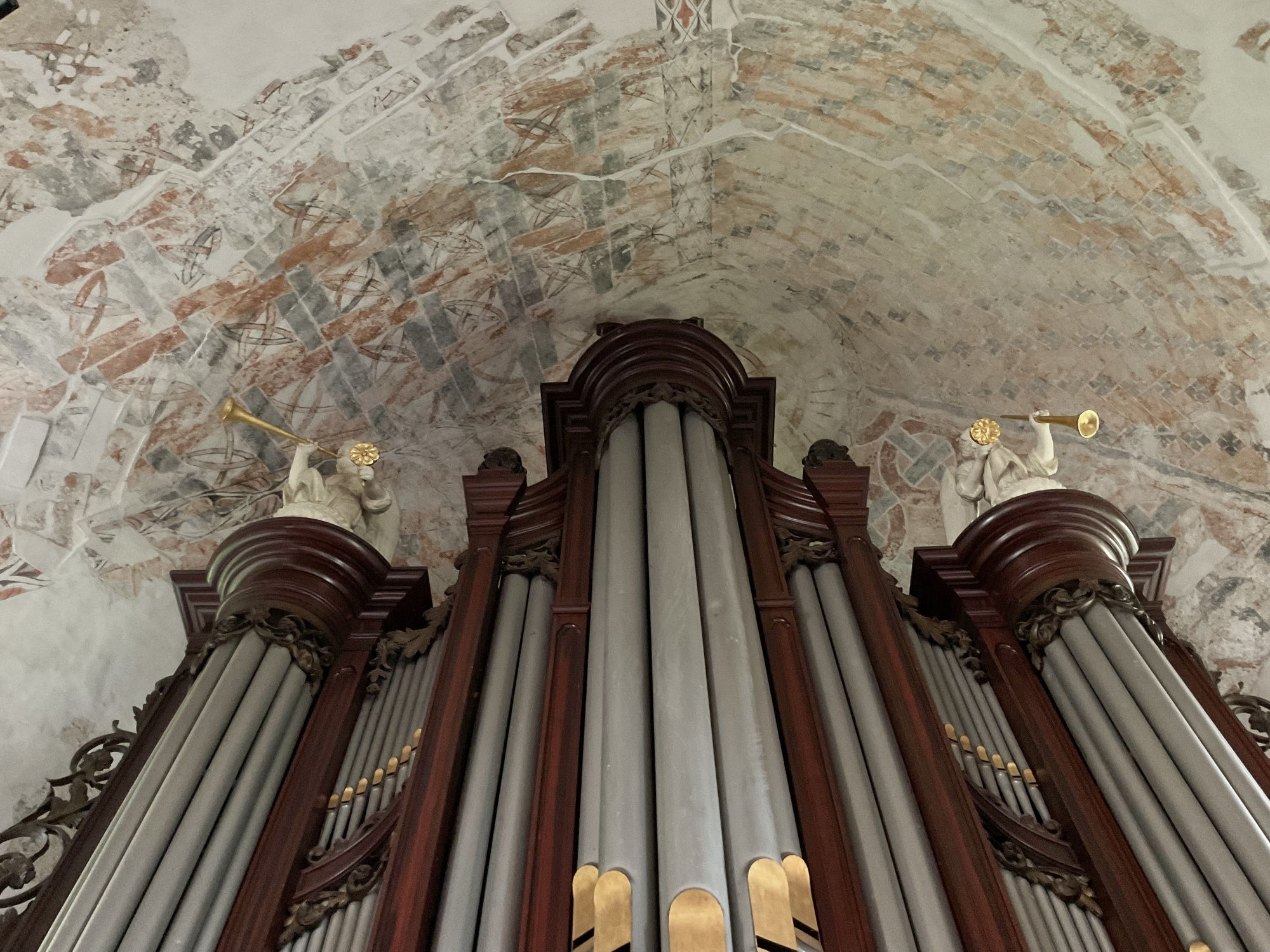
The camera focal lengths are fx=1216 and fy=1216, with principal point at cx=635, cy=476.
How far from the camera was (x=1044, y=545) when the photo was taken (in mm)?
5961

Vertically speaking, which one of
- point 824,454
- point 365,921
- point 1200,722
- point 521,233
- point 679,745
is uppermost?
point 521,233

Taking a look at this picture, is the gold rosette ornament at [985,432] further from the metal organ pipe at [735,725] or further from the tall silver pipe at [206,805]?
the tall silver pipe at [206,805]

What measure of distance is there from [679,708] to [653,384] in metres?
3.11

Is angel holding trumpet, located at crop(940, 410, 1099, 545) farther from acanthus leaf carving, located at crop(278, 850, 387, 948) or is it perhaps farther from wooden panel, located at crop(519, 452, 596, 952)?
acanthus leaf carving, located at crop(278, 850, 387, 948)

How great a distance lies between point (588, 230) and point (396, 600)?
125 inches

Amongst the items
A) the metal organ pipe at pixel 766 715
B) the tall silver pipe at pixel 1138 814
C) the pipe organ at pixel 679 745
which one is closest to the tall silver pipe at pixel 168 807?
the pipe organ at pixel 679 745

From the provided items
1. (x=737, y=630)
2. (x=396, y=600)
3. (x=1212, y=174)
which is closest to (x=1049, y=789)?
(x=737, y=630)

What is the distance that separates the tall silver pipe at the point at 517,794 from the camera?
377 centimetres

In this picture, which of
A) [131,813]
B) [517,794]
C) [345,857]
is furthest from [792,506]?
[131,813]

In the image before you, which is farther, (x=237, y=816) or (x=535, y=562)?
(x=535, y=562)

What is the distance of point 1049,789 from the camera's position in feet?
15.9

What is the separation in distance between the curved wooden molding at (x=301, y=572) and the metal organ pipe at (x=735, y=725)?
1.78 m

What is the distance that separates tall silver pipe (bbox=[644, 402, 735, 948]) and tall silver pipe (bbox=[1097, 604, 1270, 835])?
1927mm

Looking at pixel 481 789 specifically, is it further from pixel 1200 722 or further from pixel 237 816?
pixel 1200 722
